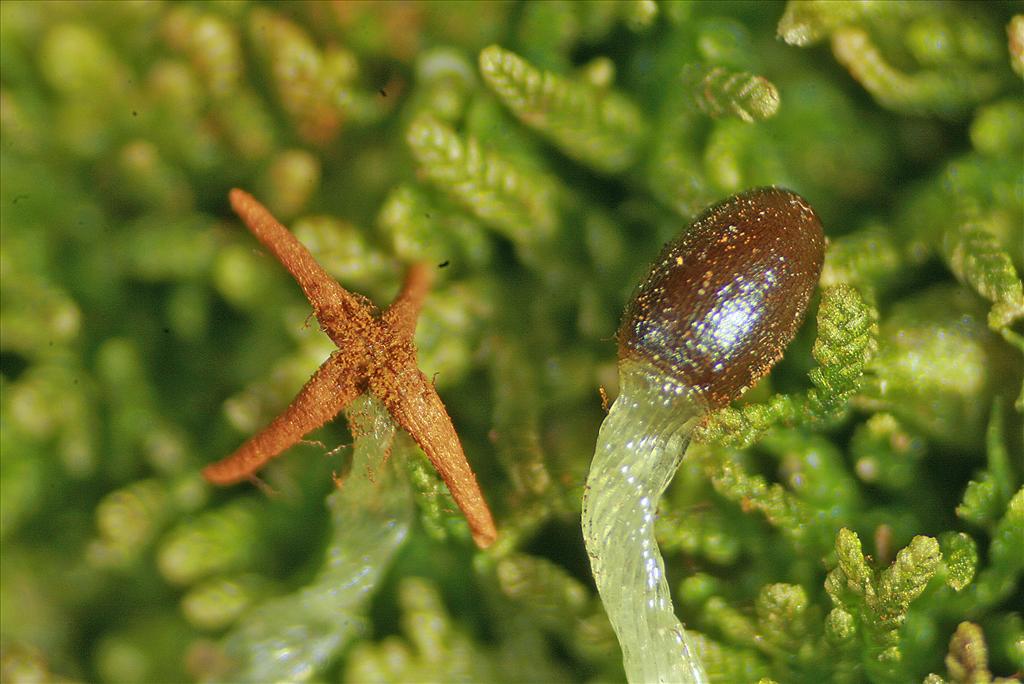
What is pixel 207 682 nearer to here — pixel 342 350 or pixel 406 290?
pixel 342 350

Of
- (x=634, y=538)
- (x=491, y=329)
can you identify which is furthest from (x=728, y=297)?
(x=491, y=329)

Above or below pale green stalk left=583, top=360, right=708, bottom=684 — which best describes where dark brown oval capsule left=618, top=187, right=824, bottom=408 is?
above

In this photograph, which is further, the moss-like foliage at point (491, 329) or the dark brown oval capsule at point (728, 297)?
the moss-like foliage at point (491, 329)

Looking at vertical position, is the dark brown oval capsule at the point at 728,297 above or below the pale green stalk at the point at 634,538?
above

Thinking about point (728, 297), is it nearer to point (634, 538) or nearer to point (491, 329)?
point (634, 538)

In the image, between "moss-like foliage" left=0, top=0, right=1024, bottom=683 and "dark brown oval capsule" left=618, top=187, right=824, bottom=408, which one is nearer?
"dark brown oval capsule" left=618, top=187, right=824, bottom=408
